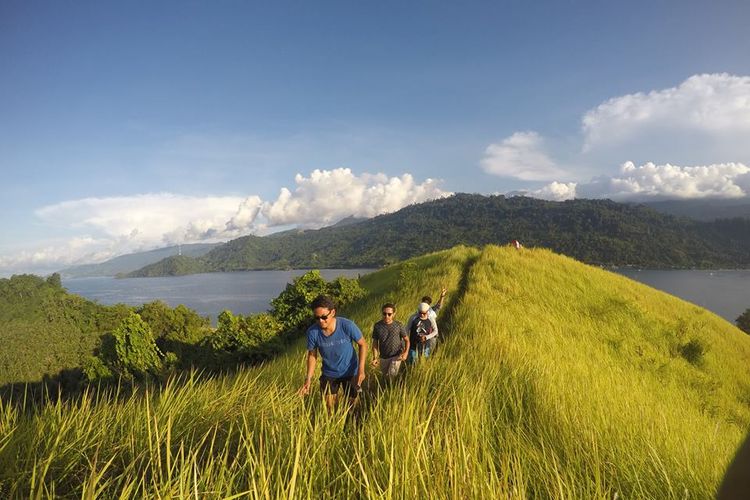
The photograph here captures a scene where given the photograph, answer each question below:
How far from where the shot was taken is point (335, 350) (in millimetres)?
5145

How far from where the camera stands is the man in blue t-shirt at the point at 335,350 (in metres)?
5.10

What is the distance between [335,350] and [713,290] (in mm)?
174611

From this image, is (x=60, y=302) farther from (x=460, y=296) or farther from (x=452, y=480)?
(x=452, y=480)

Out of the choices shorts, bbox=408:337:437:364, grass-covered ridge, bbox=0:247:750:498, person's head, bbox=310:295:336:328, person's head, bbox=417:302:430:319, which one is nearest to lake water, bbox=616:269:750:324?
grass-covered ridge, bbox=0:247:750:498

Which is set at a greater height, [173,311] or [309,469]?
[309,469]

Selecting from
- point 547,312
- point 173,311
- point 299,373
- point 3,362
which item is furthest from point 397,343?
point 3,362

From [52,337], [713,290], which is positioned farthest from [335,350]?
[713,290]

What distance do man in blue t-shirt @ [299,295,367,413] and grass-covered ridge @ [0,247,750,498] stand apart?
37 cm

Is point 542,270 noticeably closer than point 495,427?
No

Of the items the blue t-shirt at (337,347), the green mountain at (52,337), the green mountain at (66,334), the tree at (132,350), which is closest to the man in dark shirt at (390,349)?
the blue t-shirt at (337,347)

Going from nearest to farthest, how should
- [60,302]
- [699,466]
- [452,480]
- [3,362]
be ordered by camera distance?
1. [452,480]
2. [699,466]
3. [3,362]
4. [60,302]

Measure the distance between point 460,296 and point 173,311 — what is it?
59.5 meters

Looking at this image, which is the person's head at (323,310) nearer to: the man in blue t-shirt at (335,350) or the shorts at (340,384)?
the man in blue t-shirt at (335,350)

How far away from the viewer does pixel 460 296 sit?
548 inches
